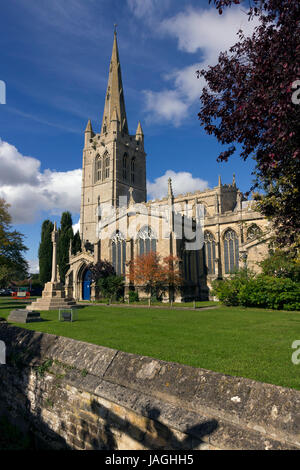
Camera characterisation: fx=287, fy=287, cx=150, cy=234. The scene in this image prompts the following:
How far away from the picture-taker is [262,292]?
69.6 feet

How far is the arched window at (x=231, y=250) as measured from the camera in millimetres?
34156

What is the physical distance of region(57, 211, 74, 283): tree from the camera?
161 feet

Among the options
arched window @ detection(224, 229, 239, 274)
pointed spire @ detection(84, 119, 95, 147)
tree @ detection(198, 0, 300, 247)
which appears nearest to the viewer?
tree @ detection(198, 0, 300, 247)

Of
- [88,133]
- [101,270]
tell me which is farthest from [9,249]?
[88,133]

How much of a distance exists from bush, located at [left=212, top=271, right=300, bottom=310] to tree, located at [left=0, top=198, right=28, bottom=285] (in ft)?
59.4

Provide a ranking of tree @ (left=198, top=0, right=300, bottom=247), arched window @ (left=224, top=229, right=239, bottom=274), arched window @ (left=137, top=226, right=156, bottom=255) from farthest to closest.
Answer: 1. arched window @ (left=224, top=229, right=239, bottom=274)
2. arched window @ (left=137, top=226, right=156, bottom=255)
3. tree @ (left=198, top=0, right=300, bottom=247)

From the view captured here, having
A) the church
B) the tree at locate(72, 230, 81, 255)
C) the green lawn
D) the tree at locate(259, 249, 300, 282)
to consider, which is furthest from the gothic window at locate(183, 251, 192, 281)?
the tree at locate(72, 230, 81, 255)

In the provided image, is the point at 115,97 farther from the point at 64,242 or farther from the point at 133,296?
the point at 133,296

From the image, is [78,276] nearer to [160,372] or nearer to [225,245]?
[225,245]

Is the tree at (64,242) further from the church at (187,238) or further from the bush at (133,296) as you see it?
the bush at (133,296)

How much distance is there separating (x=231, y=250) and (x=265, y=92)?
30.3 metres

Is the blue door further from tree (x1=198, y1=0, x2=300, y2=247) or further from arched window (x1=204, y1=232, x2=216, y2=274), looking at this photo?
tree (x1=198, y1=0, x2=300, y2=247)

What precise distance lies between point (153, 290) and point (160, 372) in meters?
24.8

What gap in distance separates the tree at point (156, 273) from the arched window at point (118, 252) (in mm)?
5180
